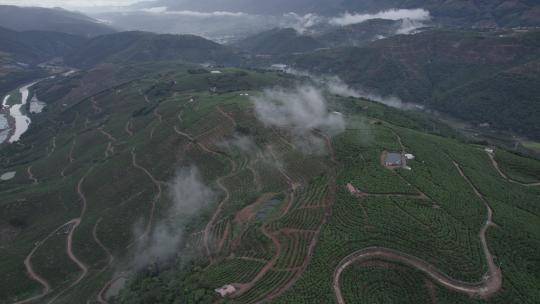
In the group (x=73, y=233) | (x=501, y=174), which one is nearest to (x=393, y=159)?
(x=501, y=174)

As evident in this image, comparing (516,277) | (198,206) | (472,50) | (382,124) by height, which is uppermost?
(472,50)

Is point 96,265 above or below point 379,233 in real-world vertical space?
below

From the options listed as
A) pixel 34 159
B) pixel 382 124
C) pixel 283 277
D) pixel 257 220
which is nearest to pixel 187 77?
pixel 34 159

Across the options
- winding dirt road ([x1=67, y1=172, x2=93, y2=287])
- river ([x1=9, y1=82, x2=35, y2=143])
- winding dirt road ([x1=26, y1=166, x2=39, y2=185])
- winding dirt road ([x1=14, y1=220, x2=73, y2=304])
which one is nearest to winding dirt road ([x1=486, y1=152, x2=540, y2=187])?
winding dirt road ([x1=67, y1=172, x2=93, y2=287])

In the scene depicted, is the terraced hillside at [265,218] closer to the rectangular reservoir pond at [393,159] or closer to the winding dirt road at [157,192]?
the winding dirt road at [157,192]

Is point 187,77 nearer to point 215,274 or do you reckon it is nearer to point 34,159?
point 34,159

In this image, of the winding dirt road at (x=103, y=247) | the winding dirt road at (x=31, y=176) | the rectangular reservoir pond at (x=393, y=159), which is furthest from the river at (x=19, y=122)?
the rectangular reservoir pond at (x=393, y=159)
